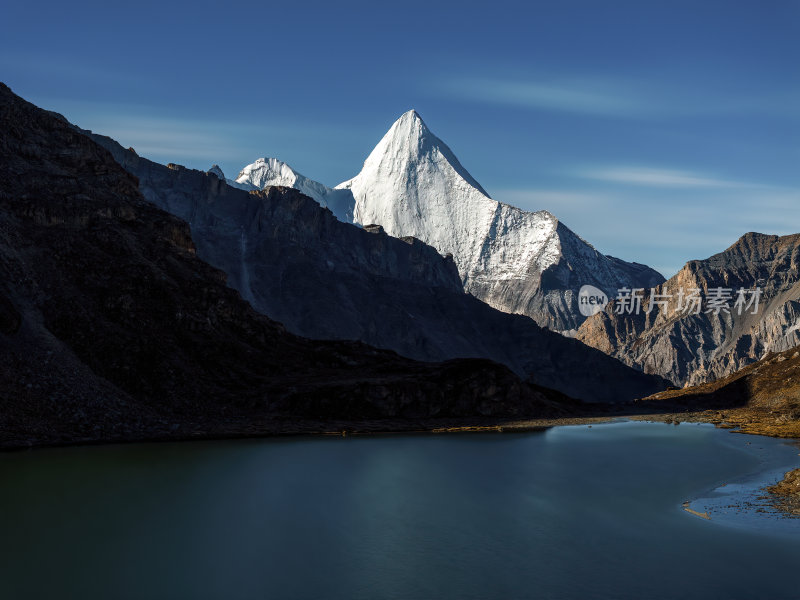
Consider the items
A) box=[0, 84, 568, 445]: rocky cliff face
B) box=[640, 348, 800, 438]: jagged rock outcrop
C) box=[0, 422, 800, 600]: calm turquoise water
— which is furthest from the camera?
box=[640, 348, 800, 438]: jagged rock outcrop

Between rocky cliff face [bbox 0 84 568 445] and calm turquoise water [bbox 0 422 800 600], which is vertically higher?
rocky cliff face [bbox 0 84 568 445]

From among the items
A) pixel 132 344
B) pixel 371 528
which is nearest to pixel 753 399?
pixel 132 344

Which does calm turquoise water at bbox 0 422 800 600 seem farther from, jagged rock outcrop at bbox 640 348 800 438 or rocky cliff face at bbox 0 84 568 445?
jagged rock outcrop at bbox 640 348 800 438

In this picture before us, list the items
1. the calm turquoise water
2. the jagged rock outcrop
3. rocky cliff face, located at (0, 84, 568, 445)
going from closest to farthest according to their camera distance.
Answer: the calm turquoise water, rocky cliff face, located at (0, 84, 568, 445), the jagged rock outcrop

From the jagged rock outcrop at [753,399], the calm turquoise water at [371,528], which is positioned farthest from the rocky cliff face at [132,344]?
the jagged rock outcrop at [753,399]

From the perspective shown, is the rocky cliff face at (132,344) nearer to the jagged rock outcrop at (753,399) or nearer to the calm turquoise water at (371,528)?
the calm turquoise water at (371,528)

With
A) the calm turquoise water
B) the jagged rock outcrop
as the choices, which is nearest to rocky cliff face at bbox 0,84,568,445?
the calm turquoise water

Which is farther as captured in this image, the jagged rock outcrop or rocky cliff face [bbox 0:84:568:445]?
the jagged rock outcrop


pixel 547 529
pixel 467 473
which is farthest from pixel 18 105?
pixel 547 529

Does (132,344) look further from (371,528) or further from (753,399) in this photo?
(753,399)
